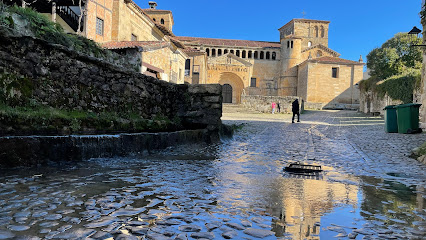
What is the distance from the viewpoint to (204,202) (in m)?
3.18

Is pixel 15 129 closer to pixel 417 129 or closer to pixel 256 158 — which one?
pixel 256 158

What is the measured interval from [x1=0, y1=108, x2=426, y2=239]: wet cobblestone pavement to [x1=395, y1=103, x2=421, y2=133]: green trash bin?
847 centimetres

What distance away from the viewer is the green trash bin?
12766 millimetres

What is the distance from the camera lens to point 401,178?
15.9 feet

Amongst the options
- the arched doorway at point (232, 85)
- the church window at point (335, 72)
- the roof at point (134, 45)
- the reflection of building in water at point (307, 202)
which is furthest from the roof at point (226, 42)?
the reflection of building in water at point (307, 202)

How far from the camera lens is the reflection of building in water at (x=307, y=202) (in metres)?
2.52

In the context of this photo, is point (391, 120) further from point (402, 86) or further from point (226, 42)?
point (226, 42)

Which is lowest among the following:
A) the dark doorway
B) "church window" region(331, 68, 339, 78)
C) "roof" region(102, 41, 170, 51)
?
"roof" region(102, 41, 170, 51)

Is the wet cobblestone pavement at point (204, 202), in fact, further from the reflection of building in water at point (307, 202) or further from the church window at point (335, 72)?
the church window at point (335, 72)

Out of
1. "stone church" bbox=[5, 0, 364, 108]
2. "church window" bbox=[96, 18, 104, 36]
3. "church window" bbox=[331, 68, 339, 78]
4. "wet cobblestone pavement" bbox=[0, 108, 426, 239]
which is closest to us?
"wet cobblestone pavement" bbox=[0, 108, 426, 239]

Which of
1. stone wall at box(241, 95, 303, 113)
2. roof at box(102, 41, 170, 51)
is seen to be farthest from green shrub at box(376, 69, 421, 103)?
A: roof at box(102, 41, 170, 51)

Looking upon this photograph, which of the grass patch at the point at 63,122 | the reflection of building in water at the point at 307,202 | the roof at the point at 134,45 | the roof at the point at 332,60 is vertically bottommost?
the reflection of building in water at the point at 307,202

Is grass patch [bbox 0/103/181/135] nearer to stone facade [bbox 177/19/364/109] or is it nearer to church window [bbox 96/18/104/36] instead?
church window [bbox 96/18/104/36]

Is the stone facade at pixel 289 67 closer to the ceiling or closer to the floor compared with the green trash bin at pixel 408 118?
closer to the ceiling
